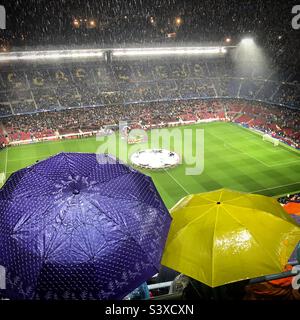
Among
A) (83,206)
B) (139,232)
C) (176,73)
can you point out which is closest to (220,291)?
(139,232)

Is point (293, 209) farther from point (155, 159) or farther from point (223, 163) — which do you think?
point (155, 159)

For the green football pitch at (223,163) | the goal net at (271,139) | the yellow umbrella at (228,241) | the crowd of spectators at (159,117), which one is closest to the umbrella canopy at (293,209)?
the yellow umbrella at (228,241)

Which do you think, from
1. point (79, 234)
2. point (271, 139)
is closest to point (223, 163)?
point (271, 139)

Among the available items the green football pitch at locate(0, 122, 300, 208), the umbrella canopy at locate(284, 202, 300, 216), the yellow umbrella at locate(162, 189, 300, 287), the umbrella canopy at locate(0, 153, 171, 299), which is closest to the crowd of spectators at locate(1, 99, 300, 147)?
the green football pitch at locate(0, 122, 300, 208)

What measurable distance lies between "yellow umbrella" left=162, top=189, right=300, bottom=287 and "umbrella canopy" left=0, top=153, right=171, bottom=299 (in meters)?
0.63

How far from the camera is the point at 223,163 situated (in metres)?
34.2

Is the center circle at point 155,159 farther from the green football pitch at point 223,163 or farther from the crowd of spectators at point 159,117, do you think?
the crowd of spectators at point 159,117

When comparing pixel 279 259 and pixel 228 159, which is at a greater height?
pixel 279 259

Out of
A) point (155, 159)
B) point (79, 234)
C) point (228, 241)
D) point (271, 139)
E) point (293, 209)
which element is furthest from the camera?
point (271, 139)

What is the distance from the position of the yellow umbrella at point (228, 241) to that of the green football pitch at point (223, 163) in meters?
20.2

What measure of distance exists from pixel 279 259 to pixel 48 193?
3.65 meters

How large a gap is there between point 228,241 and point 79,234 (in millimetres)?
2350

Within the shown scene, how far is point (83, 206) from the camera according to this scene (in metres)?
4.04
